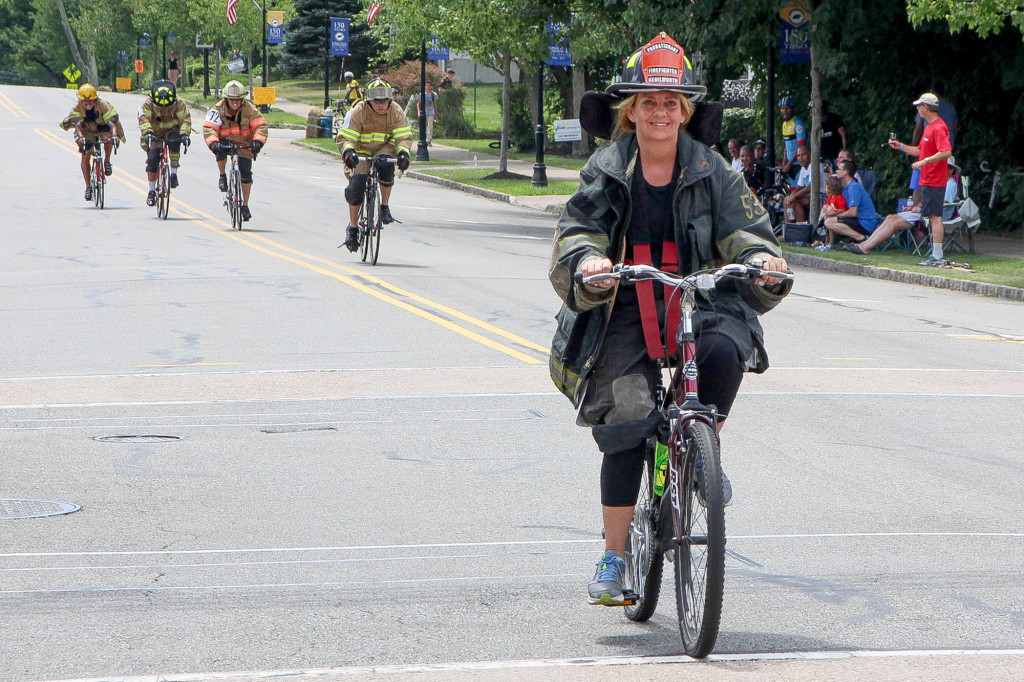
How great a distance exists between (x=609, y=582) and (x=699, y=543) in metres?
0.63

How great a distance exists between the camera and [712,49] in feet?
74.3

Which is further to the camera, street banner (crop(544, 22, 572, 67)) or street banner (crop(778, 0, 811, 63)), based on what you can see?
street banner (crop(544, 22, 572, 67))

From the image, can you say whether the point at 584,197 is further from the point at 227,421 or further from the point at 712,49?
the point at 712,49

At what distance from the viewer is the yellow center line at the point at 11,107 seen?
5772cm

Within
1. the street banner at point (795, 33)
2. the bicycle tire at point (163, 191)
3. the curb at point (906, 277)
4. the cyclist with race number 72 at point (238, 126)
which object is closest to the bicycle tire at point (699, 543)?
the curb at point (906, 277)

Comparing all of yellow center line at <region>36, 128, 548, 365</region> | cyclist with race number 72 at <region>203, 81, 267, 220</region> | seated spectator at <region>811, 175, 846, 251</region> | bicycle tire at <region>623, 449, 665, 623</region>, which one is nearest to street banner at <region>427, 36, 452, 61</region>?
yellow center line at <region>36, 128, 548, 365</region>

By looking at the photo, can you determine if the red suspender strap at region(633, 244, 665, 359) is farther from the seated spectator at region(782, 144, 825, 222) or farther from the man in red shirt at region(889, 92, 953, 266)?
the seated spectator at region(782, 144, 825, 222)

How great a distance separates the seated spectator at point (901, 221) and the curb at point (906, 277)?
2.52ft

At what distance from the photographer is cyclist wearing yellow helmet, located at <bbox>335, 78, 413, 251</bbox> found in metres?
16.2

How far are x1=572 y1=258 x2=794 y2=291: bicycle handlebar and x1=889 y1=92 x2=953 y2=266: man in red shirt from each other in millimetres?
14563

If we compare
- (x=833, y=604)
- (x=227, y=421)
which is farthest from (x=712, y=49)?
(x=833, y=604)

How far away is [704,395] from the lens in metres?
4.79

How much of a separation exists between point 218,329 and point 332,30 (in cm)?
3885

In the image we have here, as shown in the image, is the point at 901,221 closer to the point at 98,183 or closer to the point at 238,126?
the point at 238,126
